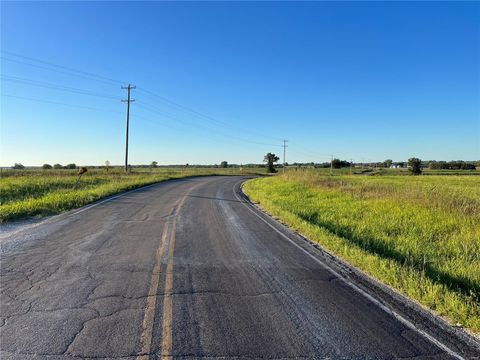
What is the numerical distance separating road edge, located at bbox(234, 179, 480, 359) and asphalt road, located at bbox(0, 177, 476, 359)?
0.11 m

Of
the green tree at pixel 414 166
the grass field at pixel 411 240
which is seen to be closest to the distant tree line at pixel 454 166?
the green tree at pixel 414 166

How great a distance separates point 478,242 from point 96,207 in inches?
547

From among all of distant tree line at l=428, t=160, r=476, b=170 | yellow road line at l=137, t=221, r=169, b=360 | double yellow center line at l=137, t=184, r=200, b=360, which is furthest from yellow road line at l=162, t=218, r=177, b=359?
distant tree line at l=428, t=160, r=476, b=170

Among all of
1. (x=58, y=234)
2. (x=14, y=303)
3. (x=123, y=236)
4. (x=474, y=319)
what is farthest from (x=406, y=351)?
(x=58, y=234)

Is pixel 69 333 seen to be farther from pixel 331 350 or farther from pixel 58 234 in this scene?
pixel 58 234

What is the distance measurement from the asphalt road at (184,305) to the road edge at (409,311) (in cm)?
11

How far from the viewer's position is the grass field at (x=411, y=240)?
205 inches

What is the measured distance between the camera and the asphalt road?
11.9 feet

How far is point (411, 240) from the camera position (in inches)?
359

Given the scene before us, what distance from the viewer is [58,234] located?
9039mm

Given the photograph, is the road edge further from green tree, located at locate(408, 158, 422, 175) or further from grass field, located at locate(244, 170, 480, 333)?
green tree, located at locate(408, 158, 422, 175)

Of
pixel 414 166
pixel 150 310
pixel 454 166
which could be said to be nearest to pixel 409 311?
pixel 150 310

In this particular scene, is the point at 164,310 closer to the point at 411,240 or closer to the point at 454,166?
the point at 411,240

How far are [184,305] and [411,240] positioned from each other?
713 centimetres
